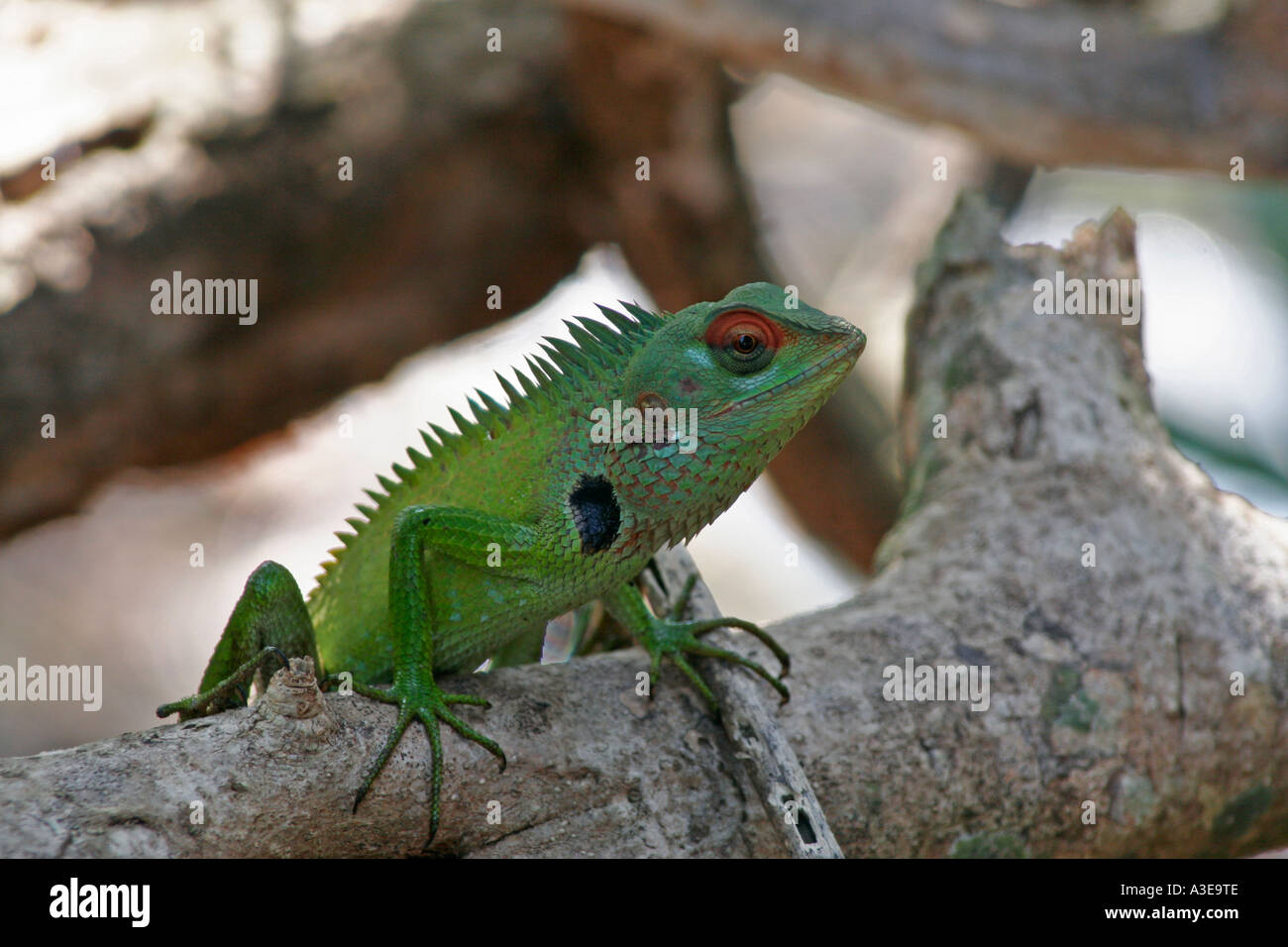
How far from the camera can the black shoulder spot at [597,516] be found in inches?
129

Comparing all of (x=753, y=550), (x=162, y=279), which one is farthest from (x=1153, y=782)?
(x=753, y=550)

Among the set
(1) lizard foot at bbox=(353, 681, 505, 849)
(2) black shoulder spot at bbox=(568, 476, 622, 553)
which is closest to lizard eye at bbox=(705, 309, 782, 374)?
(2) black shoulder spot at bbox=(568, 476, 622, 553)

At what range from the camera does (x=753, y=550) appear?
14.0 m

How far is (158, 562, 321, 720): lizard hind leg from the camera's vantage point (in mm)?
3242

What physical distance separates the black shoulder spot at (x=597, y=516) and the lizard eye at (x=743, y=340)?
52 cm

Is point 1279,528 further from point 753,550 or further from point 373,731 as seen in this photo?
point 753,550

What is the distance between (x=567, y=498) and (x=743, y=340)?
717 millimetres

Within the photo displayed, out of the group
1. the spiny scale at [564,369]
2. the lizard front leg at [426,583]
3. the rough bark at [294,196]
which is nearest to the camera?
the lizard front leg at [426,583]

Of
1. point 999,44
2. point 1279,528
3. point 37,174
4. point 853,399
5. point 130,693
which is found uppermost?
point 999,44

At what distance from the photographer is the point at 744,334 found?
10.7 ft

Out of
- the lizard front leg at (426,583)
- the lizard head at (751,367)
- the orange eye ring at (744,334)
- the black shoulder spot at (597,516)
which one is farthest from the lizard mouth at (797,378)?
the lizard front leg at (426,583)

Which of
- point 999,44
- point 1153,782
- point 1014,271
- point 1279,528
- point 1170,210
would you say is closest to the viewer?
point 1153,782

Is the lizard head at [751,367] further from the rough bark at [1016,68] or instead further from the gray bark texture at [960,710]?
the rough bark at [1016,68]
